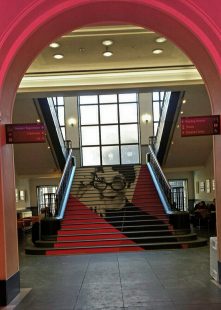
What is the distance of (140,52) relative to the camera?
8.22m

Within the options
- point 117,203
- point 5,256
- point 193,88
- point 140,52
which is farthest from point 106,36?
point 117,203

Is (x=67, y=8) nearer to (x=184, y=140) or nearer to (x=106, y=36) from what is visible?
(x=106, y=36)

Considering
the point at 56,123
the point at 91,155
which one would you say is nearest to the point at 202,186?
the point at 91,155

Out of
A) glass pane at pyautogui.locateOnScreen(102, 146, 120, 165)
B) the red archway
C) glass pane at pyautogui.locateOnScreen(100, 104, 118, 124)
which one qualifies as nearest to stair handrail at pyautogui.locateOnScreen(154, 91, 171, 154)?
glass pane at pyautogui.locateOnScreen(102, 146, 120, 165)

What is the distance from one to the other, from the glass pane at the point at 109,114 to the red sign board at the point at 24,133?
577 inches

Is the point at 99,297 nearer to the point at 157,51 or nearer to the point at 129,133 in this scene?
the point at 157,51

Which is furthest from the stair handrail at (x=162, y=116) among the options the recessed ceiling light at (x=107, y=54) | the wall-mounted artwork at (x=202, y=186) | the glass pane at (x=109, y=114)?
the recessed ceiling light at (x=107, y=54)

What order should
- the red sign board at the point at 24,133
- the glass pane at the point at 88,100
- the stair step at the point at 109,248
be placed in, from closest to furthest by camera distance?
the red sign board at the point at 24,133 → the stair step at the point at 109,248 → the glass pane at the point at 88,100

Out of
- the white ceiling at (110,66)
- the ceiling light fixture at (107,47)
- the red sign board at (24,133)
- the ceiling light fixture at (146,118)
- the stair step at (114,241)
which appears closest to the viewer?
the red sign board at (24,133)

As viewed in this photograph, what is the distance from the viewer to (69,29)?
570 cm

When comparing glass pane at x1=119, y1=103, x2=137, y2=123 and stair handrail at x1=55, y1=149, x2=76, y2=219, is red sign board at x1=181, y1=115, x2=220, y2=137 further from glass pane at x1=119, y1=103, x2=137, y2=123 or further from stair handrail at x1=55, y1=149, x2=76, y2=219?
glass pane at x1=119, y1=103, x2=137, y2=123

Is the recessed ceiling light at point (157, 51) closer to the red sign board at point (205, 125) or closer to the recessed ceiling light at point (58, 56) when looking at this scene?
the recessed ceiling light at point (58, 56)

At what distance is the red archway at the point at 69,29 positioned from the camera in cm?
507

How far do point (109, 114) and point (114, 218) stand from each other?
9.36 meters
